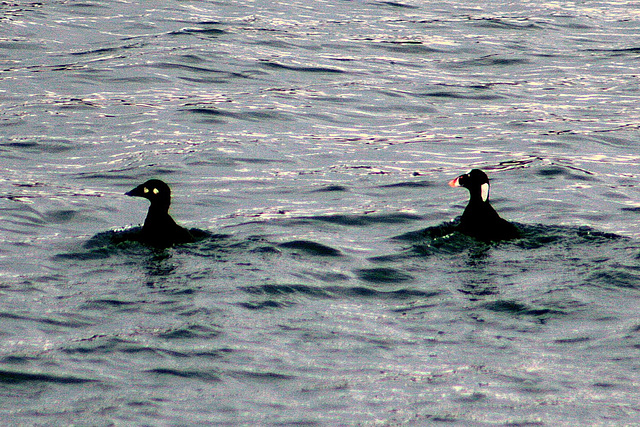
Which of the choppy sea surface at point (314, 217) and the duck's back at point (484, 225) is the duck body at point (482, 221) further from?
the choppy sea surface at point (314, 217)

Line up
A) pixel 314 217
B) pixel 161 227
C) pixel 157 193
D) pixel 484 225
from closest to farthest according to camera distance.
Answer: pixel 161 227
pixel 157 193
pixel 484 225
pixel 314 217

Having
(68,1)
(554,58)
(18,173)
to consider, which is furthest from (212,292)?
(68,1)

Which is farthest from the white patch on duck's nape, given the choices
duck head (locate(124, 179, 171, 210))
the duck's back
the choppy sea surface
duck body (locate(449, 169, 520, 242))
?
duck head (locate(124, 179, 171, 210))

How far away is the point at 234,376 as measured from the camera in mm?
7465

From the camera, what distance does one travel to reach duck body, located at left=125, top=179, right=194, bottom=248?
10766 mm

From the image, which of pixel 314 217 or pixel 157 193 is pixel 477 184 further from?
pixel 157 193

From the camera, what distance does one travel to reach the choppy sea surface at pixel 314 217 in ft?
24.1

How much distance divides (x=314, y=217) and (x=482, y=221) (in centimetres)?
209

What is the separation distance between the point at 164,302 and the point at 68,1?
17.7 metres

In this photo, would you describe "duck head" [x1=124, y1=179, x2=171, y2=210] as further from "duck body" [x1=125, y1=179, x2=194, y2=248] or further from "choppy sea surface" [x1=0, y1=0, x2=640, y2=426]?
"choppy sea surface" [x1=0, y1=0, x2=640, y2=426]

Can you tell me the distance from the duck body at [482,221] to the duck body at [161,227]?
3058 millimetres

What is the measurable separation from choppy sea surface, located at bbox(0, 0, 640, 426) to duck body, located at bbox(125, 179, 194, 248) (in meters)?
0.20

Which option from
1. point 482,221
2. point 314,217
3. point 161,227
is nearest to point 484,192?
point 482,221

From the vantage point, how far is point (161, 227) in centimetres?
1080
